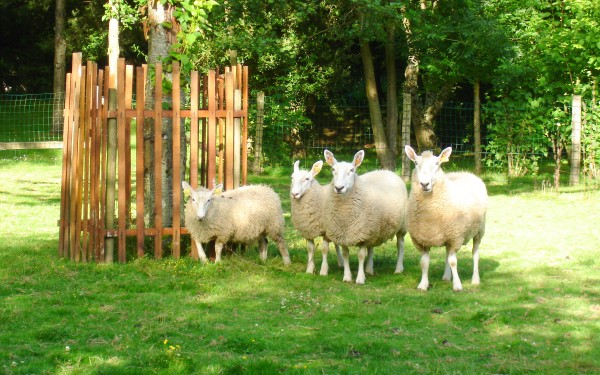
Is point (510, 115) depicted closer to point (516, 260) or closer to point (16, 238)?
point (516, 260)

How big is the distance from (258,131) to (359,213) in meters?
11.5

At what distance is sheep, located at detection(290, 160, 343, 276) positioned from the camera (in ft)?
33.1

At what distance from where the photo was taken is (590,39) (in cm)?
1969

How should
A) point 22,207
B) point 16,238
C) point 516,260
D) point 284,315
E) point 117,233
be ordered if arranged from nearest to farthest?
1. point 284,315
2. point 117,233
3. point 516,260
4. point 16,238
5. point 22,207

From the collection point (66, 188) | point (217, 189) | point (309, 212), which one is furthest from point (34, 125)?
point (309, 212)

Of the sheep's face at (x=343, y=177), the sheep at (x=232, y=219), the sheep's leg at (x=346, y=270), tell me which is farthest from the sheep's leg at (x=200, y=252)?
the sheep's face at (x=343, y=177)

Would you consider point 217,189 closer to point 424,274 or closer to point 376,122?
point 424,274

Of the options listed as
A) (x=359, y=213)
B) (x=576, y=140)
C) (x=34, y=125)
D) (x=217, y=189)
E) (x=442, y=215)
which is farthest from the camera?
(x=34, y=125)

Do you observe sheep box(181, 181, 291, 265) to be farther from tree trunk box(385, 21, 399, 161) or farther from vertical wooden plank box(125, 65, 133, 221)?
tree trunk box(385, 21, 399, 161)

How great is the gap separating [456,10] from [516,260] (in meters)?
11.0

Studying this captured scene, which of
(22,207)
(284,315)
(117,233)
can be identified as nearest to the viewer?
(284,315)

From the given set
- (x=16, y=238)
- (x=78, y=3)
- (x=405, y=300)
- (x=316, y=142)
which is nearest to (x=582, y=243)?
(x=405, y=300)

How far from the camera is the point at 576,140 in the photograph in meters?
19.0

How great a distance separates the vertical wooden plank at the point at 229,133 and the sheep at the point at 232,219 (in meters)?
0.29
